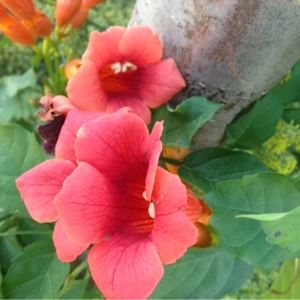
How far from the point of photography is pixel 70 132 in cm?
40

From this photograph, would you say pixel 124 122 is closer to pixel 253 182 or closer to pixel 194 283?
pixel 253 182

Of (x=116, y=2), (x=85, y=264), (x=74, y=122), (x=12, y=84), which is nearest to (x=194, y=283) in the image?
(x=85, y=264)

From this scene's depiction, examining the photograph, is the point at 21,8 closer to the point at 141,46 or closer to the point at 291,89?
the point at 141,46

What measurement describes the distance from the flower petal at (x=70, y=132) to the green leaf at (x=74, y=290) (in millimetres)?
170

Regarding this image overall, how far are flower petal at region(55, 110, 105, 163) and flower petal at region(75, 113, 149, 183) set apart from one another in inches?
2.2

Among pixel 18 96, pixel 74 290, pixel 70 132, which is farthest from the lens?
pixel 18 96

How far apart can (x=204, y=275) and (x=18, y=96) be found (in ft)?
1.22

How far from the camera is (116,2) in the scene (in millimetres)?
855

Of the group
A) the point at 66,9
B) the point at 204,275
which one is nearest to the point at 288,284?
the point at 204,275

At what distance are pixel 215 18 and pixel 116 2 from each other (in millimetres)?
522

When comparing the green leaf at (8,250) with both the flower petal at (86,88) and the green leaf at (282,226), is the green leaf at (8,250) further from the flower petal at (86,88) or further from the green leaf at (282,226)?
the green leaf at (282,226)

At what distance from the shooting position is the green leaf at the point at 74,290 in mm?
502

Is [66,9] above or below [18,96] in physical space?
above

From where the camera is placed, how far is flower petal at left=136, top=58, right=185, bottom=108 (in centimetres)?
44
